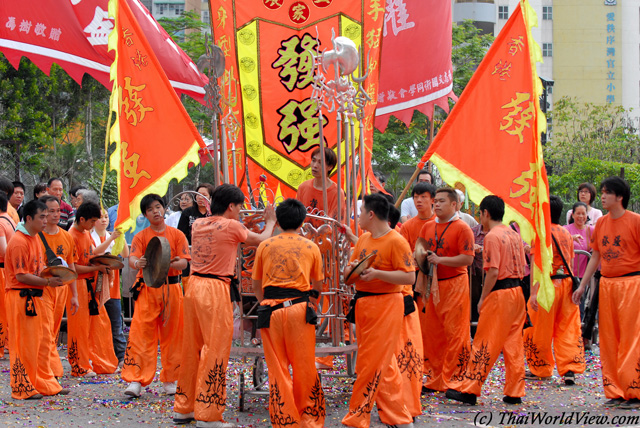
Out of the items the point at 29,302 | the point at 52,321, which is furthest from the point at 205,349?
the point at 52,321

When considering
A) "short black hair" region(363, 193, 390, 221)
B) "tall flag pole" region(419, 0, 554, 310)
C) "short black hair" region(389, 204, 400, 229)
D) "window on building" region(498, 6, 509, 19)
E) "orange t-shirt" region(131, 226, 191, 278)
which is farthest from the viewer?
"window on building" region(498, 6, 509, 19)

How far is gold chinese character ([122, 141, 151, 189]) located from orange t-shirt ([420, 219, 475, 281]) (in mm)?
2467

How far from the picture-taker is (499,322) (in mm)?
6129

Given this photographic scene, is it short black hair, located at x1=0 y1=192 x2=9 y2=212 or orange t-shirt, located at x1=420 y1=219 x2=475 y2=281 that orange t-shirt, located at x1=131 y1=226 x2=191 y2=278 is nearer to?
short black hair, located at x1=0 y1=192 x2=9 y2=212

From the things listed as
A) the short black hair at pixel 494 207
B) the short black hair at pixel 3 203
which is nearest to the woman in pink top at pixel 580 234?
the short black hair at pixel 494 207

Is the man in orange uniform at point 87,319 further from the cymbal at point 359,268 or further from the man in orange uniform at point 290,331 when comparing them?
the cymbal at point 359,268

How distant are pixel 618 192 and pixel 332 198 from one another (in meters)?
2.33


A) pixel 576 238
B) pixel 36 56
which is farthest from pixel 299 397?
pixel 36 56

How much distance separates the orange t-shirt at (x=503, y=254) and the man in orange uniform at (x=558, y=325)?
3.45 feet

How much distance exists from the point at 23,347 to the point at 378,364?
10.0ft

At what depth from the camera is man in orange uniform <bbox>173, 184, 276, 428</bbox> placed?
534 centimetres

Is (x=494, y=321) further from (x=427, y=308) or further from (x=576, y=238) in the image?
(x=576, y=238)

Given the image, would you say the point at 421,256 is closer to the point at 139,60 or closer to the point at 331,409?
the point at 331,409

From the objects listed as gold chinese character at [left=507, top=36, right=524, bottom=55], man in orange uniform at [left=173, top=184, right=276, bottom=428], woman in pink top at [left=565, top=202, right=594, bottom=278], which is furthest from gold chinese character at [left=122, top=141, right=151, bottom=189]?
woman in pink top at [left=565, top=202, right=594, bottom=278]
